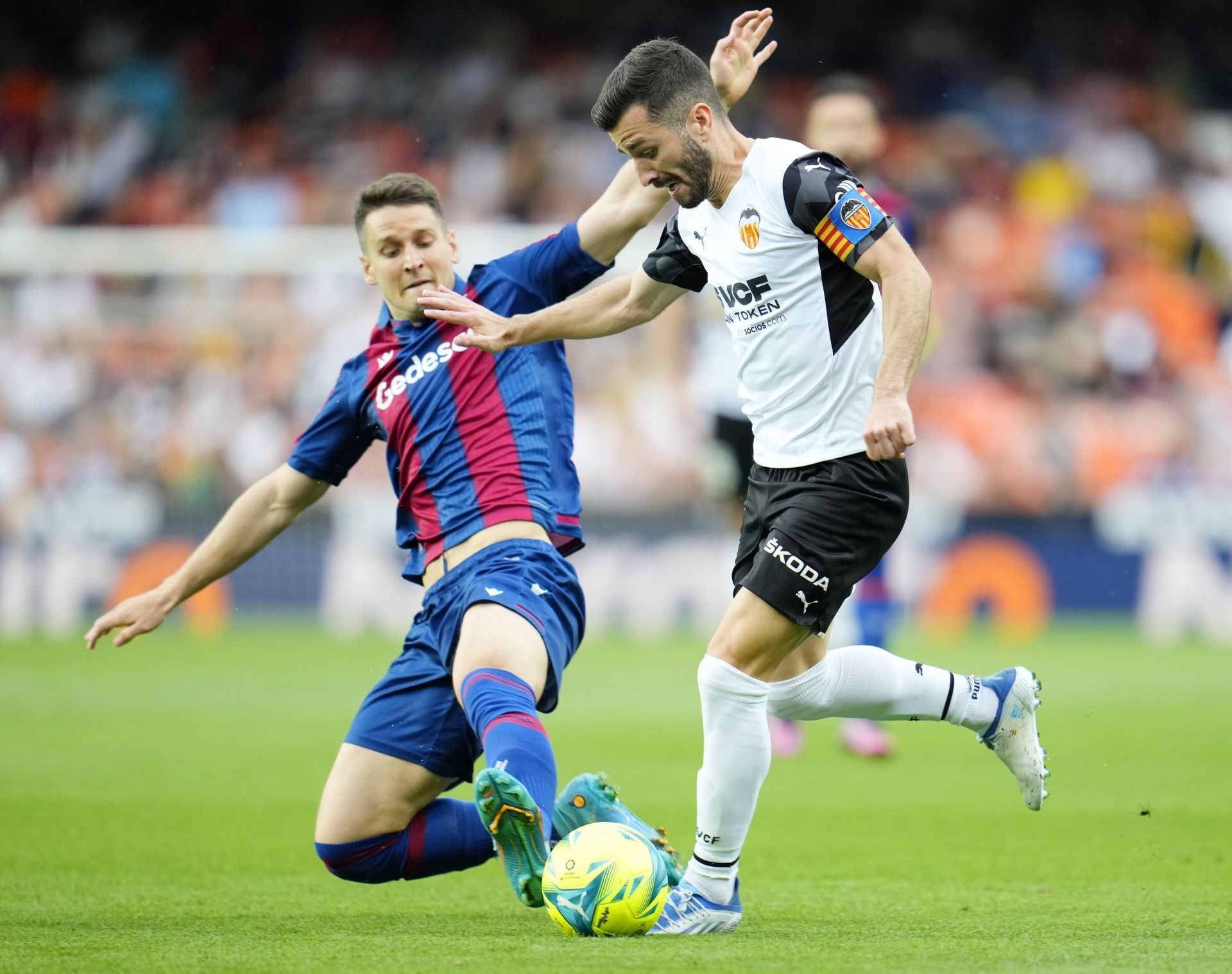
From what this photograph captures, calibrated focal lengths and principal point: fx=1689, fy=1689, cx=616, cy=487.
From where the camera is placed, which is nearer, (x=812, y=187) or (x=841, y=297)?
(x=812, y=187)

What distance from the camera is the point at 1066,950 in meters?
3.88

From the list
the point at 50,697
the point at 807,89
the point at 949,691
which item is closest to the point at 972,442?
the point at 807,89

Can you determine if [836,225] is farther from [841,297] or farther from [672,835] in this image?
[672,835]

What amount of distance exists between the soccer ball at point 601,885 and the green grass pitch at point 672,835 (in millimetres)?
86

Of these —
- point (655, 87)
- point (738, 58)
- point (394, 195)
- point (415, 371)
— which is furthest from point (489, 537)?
point (738, 58)

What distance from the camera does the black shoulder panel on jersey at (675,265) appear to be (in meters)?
4.70

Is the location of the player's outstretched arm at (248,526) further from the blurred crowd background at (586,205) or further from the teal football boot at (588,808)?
the blurred crowd background at (586,205)

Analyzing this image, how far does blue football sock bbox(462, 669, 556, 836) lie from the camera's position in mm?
4094

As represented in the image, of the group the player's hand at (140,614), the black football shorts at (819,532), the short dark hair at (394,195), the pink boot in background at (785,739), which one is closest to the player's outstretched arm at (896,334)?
the black football shorts at (819,532)

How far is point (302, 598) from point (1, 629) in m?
2.62

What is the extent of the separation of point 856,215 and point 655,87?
0.61 m

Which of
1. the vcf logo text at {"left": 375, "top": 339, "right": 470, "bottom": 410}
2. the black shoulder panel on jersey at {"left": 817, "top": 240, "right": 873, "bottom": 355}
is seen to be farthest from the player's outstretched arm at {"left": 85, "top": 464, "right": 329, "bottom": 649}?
the black shoulder panel on jersey at {"left": 817, "top": 240, "right": 873, "bottom": 355}

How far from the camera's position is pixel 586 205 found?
17.8 m

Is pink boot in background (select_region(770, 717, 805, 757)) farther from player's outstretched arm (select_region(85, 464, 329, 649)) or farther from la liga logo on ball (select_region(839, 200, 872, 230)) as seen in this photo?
la liga logo on ball (select_region(839, 200, 872, 230))
